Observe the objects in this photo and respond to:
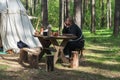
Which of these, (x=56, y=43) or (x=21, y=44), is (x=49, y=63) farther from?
(x=21, y=44)

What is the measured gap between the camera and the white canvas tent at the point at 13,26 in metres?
17.4

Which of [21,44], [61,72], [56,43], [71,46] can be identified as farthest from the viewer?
[21,44]

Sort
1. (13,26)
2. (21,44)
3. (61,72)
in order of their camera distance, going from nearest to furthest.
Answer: (61,72), (21,44), (13,26)

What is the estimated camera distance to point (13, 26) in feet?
58.3

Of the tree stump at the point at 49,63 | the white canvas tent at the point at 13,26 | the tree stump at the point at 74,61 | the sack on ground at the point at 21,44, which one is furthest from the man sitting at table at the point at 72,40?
the white canvas tent at the point at 13,26

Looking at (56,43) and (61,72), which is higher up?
(56,43)

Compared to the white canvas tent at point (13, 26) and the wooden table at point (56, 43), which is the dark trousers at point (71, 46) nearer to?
the wooden table at point (56, 43)

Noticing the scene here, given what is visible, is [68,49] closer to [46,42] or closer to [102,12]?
[46,42]

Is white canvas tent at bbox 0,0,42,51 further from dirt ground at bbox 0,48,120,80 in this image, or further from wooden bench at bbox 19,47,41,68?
dirt ground at bbox 0,48,120,80

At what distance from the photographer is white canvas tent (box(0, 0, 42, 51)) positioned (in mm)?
17375

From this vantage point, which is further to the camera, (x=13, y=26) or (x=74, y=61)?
(x=13, y=26)

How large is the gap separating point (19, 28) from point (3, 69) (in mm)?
6584

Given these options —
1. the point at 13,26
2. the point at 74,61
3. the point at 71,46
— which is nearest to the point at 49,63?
the point at 74,61

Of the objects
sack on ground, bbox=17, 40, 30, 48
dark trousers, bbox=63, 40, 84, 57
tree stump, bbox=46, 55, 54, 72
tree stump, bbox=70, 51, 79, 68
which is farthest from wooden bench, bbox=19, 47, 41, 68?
sack on ground, bbox=17, 40, 30, 48
